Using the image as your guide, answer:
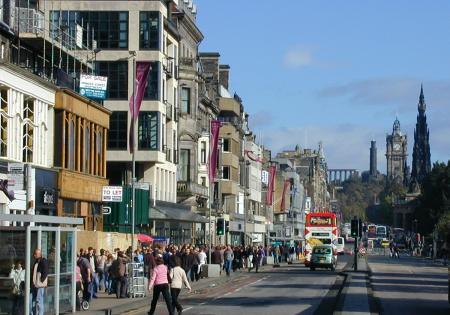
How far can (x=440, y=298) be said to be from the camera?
157ft

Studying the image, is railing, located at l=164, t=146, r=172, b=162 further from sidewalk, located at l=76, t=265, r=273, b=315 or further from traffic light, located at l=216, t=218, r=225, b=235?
sidewalk, located at l=76, t=265, r=273, b=315

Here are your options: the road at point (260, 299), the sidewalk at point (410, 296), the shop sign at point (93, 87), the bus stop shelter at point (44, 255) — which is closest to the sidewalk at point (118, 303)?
the road at point (260, 299)

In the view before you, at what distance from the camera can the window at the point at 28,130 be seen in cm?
5038

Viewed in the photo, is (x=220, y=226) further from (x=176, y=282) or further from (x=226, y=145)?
(x=226, y=145)

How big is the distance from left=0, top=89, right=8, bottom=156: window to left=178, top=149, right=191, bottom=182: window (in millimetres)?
42852

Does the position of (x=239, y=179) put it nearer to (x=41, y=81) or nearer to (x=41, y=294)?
(x=41, y=81)

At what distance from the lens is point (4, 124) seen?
48.2 metres

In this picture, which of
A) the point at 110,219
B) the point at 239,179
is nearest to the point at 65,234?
the point at 110,219

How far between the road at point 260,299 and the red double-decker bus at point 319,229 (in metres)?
31.0

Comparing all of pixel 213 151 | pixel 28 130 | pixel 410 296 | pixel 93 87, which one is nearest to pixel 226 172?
pixel 213 151

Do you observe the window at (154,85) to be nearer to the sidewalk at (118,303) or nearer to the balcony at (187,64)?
the balcony at (187,64)

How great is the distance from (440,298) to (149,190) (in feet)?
97.6

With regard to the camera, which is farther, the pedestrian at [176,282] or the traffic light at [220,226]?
the traffic light at [220,226]

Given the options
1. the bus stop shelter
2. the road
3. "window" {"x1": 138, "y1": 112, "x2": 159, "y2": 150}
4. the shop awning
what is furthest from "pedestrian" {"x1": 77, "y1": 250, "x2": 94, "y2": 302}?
"window" {"x1": 138, "y1": 112, "x2": 159, "y2": 150}
